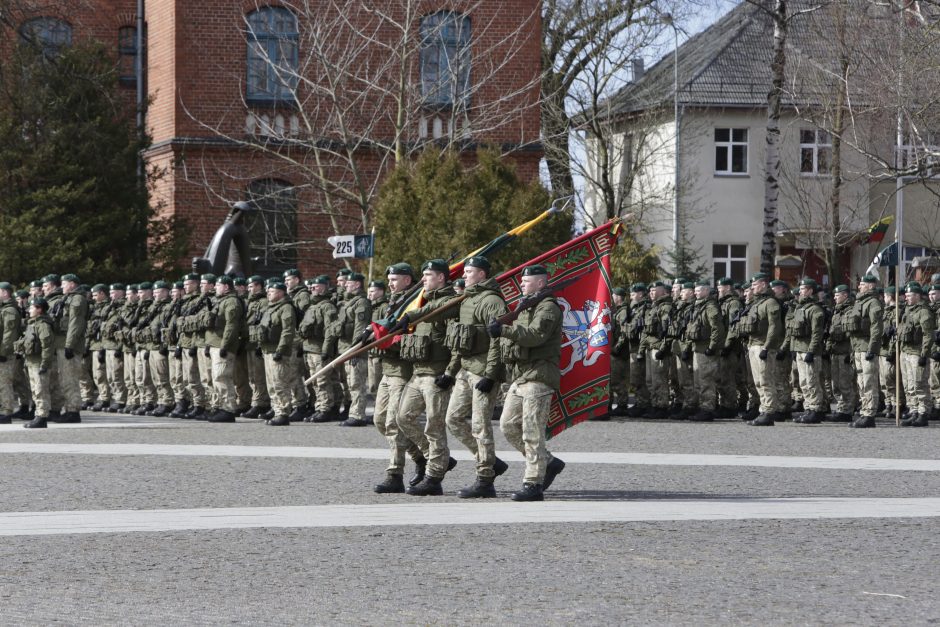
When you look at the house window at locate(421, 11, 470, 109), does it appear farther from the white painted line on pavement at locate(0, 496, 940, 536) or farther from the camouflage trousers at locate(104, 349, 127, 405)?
the white painted line on pavement at locate(0, 496, 940, 536)

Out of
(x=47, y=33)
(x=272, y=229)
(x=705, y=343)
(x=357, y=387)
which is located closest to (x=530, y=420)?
(x=357, y=387)

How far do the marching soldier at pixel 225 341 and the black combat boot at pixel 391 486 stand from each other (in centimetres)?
879

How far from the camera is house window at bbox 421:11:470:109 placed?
98.2 ft

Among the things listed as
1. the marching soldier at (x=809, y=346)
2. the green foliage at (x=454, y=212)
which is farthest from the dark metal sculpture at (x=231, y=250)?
the marching soldier at (x=809, y=346)

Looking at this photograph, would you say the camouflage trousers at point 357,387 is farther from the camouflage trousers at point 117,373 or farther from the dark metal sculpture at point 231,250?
the dark metal sculpture at point 231,250

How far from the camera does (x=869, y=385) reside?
20.6 metres

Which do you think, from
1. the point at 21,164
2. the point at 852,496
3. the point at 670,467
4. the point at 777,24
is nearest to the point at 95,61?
the point at 21,164

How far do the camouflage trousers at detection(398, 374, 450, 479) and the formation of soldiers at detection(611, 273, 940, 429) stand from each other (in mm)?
9194

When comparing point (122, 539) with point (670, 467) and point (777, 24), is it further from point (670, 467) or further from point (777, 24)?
point (777, 24)

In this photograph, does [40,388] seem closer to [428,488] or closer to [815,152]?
[428,488]

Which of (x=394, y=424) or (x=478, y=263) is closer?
(x=478, y=263)

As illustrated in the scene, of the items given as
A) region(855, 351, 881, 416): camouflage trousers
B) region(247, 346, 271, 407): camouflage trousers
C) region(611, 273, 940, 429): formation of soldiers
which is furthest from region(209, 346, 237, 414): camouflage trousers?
region(855, 351, 881, 416): camouflage trousers

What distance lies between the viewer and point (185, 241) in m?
30.9

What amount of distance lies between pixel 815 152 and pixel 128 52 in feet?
64.0
